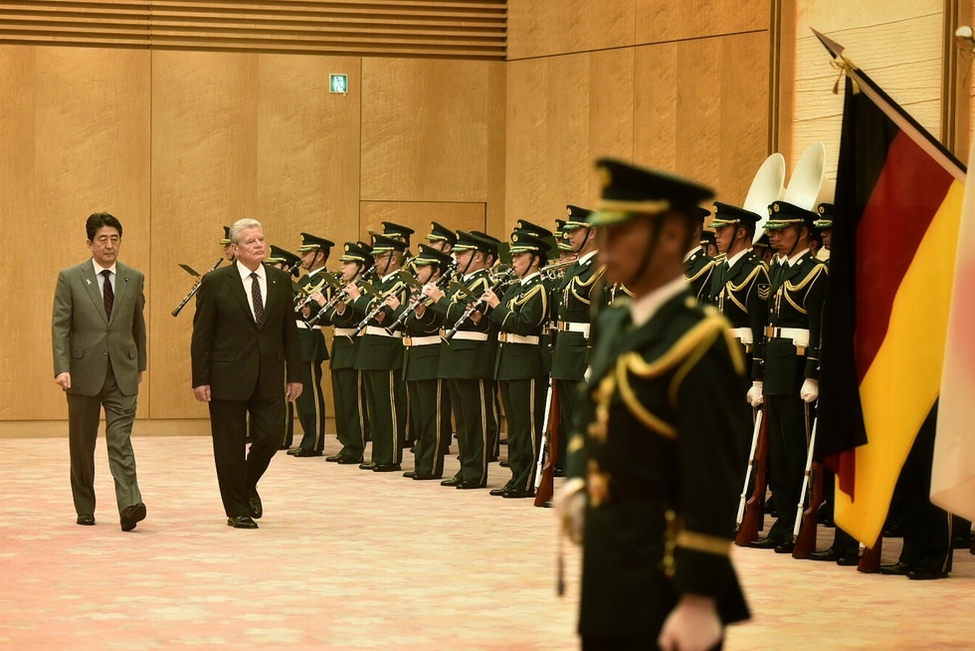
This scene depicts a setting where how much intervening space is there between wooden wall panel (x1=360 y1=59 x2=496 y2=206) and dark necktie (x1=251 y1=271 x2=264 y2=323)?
238 inches

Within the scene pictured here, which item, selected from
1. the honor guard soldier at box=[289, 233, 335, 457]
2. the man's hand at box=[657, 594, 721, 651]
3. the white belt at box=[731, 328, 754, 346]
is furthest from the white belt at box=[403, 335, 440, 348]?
the man's hand at box=[657, 594, 721, 651]

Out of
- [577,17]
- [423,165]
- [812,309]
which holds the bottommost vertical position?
[812,309]

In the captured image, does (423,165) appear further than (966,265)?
Yes

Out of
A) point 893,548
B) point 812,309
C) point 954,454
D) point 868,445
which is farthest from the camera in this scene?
point 893,548

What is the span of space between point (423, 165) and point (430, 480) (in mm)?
4340

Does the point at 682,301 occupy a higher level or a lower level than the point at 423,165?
lower

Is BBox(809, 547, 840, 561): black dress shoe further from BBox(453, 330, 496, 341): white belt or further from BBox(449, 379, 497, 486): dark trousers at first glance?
BBox(453, 330, 496, 341): white belt

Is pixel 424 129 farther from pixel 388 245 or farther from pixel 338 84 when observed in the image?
pixel 388 245

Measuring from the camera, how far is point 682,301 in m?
2.61

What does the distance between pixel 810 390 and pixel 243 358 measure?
2764 mm

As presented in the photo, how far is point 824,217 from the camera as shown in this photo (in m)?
7.61

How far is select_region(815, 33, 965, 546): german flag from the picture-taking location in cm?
596

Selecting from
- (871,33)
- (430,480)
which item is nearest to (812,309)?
(871,33)

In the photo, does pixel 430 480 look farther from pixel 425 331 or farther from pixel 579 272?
pixel 579 272
